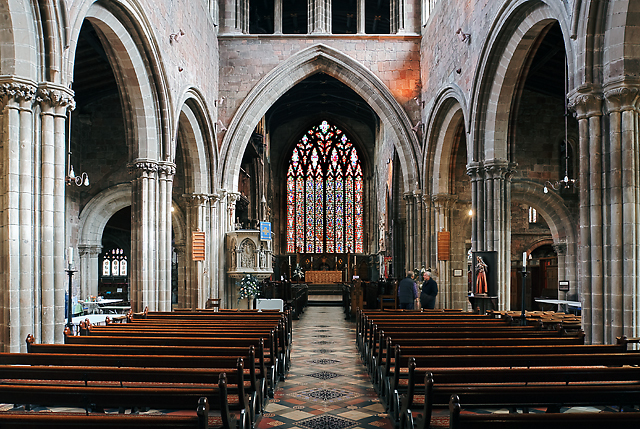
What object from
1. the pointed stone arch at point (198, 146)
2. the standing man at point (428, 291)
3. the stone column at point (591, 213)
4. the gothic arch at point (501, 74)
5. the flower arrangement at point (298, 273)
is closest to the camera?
the stone column at point (591, 213)

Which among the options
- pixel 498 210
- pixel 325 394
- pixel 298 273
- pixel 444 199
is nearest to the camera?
pixel 325 394

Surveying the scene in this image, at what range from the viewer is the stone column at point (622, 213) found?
263 inches

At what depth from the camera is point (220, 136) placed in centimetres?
1772

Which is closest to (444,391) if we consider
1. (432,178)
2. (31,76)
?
(31,76)

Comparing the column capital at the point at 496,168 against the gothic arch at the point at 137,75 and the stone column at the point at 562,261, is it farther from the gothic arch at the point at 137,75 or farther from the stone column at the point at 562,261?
the gothic arch at the point at 137,75

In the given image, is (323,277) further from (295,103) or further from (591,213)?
(591,213)

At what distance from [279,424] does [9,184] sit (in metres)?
4.35

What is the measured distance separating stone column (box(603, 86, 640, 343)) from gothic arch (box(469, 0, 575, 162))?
11.1 ft

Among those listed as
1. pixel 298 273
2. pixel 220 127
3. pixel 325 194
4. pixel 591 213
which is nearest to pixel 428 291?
pixel 591 213

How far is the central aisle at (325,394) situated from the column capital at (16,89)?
4637 mm

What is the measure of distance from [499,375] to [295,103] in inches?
1032

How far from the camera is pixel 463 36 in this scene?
1319cm

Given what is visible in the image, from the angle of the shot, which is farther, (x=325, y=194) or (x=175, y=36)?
(x=325, y=194)

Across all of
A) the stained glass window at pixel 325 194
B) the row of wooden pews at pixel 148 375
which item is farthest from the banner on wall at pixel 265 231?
the stained glass window at pixel 325 194
